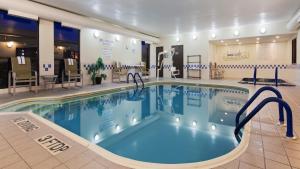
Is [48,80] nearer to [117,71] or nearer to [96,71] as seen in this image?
[96,71]

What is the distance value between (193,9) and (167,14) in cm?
105

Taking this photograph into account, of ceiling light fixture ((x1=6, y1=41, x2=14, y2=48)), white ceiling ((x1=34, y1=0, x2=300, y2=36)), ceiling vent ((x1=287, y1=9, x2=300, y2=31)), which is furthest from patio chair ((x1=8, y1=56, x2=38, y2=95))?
ceiling vent ((x1=287, y1=9, x2=300, y2=31))

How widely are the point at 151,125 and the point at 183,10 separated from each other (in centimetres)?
458

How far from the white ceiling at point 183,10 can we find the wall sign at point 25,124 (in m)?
3.90

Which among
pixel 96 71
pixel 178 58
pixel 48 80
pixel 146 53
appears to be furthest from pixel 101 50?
pixel 178 58

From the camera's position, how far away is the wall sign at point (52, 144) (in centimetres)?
198

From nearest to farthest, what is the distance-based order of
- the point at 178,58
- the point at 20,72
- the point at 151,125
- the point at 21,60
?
the point at 151,125
the point at 20,72
the point at 21,60
the point at 178,58

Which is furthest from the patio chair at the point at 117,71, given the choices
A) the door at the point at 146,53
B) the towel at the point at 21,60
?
the towel at the point at 21,60

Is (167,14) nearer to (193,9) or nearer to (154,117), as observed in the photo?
(193,9)

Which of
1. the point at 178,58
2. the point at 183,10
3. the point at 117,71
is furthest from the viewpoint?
the point at 178,58

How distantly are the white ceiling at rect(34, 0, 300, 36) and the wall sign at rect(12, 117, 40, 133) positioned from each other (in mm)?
3898

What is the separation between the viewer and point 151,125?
3.53 m

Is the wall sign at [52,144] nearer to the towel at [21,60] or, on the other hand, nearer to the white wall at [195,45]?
the towel at [21,60]

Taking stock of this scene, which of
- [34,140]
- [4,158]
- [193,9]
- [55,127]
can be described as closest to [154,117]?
[55,127]
